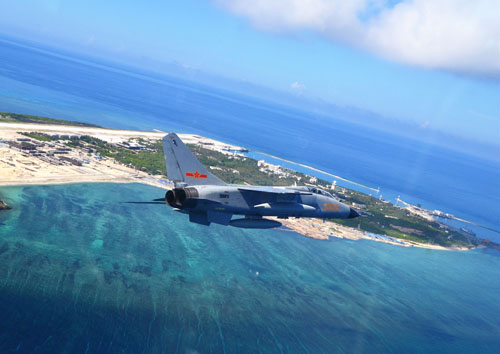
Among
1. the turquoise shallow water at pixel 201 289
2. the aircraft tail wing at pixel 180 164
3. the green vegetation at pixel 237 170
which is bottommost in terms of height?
the turquoise shallow water at pixel 201 289

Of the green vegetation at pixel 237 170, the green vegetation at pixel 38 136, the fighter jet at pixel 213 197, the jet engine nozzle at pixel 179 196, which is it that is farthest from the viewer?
the green vegetation at pixel 237 170

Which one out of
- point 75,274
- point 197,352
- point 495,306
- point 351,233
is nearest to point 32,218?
point 75,274

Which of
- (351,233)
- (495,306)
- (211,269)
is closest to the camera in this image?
(211,269)

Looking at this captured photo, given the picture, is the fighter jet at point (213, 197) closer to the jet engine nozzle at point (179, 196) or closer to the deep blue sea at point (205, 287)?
the jet engine nozzle at point (179, 196)

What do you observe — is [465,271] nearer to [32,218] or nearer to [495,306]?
[495,306]

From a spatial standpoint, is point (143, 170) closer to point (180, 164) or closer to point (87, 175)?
point (87, 175)

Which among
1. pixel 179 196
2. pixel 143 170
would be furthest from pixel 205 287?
pixel 143 170

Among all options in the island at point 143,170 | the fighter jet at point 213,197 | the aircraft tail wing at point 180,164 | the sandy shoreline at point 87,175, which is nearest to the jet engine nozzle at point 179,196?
the fighter jet at point 213,197

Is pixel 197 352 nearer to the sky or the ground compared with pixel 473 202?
nearer to the ground
